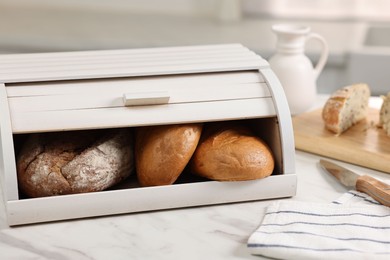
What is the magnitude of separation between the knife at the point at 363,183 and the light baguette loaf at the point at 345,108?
18cm

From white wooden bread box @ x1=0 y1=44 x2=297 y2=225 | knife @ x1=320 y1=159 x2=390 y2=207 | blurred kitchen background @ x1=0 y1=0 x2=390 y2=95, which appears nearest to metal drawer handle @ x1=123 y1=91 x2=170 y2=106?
white wooden bread box @ x1=0 y1=44 x2=297 y2=225

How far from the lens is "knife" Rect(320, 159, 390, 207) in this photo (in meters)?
1.23

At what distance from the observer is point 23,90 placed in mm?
1225

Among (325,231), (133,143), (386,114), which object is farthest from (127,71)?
(386,114)

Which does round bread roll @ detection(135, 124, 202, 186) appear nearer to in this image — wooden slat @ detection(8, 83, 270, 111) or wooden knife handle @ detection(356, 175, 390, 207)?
wooden slat @ detection(8, 83, 270, 111)

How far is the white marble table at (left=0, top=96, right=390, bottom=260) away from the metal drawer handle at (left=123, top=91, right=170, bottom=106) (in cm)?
20

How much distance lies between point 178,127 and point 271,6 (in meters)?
1.93

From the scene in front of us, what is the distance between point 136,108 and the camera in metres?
1.22

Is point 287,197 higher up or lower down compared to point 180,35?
lower down

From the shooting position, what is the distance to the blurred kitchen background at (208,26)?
2.46m

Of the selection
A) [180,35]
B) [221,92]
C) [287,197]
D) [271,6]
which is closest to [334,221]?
[287,197]

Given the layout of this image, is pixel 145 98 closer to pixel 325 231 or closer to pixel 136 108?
pixel 136 108

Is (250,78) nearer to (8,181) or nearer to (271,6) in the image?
(8,181)

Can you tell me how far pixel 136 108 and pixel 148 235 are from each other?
24 centimetres
